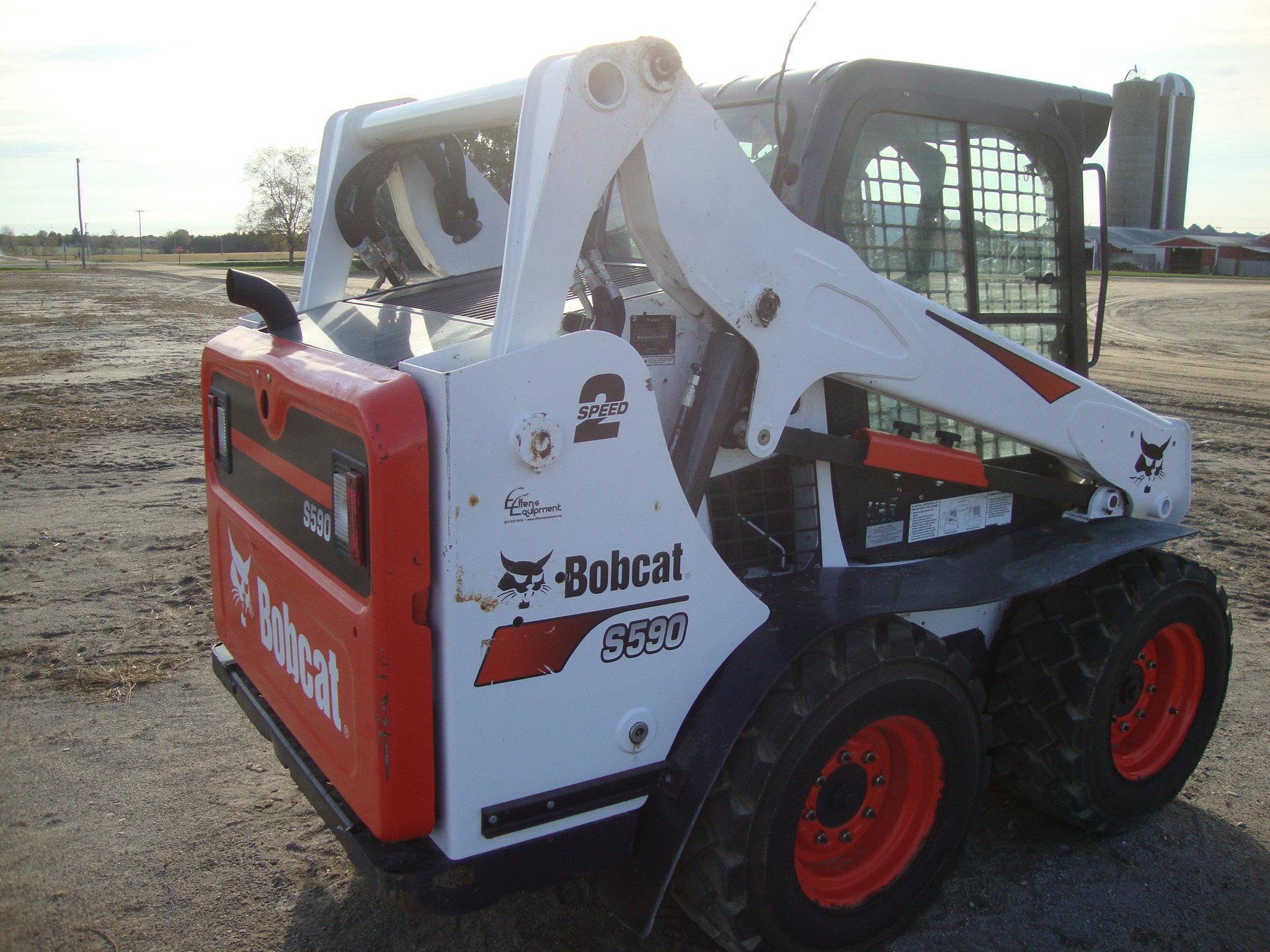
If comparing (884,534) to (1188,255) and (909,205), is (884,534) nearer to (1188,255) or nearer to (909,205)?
(909,205)

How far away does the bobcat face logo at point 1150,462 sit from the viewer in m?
3.54

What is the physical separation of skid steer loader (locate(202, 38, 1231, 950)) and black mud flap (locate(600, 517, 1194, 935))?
0.5 inches

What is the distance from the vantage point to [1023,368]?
3088 mm

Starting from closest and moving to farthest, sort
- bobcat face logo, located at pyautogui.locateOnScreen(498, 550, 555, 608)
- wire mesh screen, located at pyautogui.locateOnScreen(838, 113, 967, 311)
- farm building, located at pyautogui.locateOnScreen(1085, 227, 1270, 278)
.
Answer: bobcat face logo, located at pyautogui.locateOnScreen(498, 550, 555, 608) < wire mesh screen, located at pyautogui.locateOnScreen(838, 113, 967, 311) < farm building, located at pyautogui.locateOnScreen(1085, 227, 1270, 278)

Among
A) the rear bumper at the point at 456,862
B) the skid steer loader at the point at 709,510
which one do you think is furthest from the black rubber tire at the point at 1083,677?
the rear bumper at the point at 456,862

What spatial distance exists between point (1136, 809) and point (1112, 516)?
1.01 meters

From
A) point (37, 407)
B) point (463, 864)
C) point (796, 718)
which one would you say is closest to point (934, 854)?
point (796, 718)

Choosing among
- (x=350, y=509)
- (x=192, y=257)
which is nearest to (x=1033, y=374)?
(x=350, y=509)

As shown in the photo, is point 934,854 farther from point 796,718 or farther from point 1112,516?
point 1112,516

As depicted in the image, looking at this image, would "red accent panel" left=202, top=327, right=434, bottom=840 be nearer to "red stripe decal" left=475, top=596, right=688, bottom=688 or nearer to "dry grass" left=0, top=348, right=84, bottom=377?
"red stripe decal" left=475, top=596, right=688, bottom=688

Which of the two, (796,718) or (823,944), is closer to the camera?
(796,718)

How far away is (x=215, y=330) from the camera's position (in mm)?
20156

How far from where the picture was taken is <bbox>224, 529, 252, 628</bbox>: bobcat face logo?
3008 millimetres

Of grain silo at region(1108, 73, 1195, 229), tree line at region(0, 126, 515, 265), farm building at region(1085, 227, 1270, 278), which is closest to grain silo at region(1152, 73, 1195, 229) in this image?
grain silo at region(1108, 73, 1195, 229)
